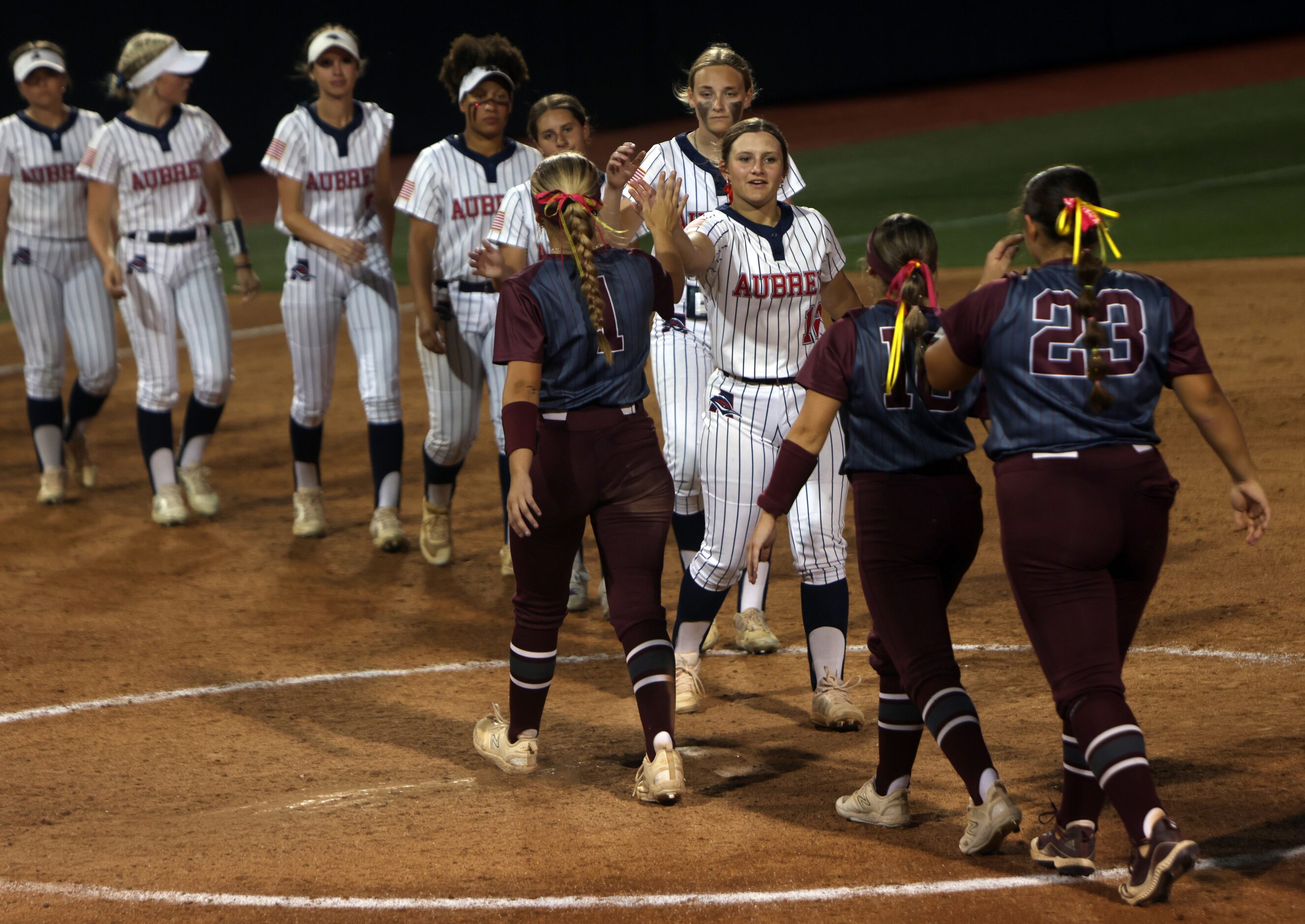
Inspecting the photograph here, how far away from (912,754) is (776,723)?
1.09 metres

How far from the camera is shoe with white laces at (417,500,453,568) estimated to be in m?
7.52

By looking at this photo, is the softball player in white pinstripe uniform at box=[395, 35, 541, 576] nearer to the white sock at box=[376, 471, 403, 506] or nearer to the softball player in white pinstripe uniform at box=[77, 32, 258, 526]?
the white sock at box=[376, 471, 403, 506]

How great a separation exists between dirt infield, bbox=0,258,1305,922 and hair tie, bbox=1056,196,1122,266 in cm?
158

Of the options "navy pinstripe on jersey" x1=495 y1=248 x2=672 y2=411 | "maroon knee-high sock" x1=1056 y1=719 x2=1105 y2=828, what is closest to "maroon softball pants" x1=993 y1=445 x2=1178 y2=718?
"maroon knee-high sock" x1=1056 y1=719 x2=1105 y2=828

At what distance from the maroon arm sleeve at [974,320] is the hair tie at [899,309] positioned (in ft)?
0.74

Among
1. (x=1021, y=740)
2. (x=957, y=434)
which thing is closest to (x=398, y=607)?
(x=1021, y=740)

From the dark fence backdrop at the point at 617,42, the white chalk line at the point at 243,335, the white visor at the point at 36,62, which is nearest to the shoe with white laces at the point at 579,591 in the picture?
the white visor at the point at 36,62

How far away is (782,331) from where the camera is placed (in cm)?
514

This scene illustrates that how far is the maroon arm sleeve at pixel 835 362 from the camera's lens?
13.1 ft

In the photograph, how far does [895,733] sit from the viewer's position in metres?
4.25

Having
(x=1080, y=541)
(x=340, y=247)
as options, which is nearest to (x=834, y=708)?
(x=1080, y=541)

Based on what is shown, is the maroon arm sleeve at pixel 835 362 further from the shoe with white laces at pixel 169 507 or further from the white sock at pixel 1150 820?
the shoe with white laces at pixel 169 507

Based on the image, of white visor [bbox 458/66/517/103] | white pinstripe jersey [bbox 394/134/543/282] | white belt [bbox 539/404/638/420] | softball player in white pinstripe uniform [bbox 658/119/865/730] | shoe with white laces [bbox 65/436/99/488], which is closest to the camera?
white belt [bbox 539/404/638/420]

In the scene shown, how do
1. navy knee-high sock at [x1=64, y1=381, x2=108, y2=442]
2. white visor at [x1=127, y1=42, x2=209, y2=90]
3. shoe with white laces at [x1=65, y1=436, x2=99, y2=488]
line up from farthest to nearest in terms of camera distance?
shoe with white laces at [x1=65, y1=436, x2=99, y2=488], navy knee-high sock at [x1=64, y1=381, x2=108, y2=442], white visor at [x1=127, y1=42, x2=209, y2=90]
